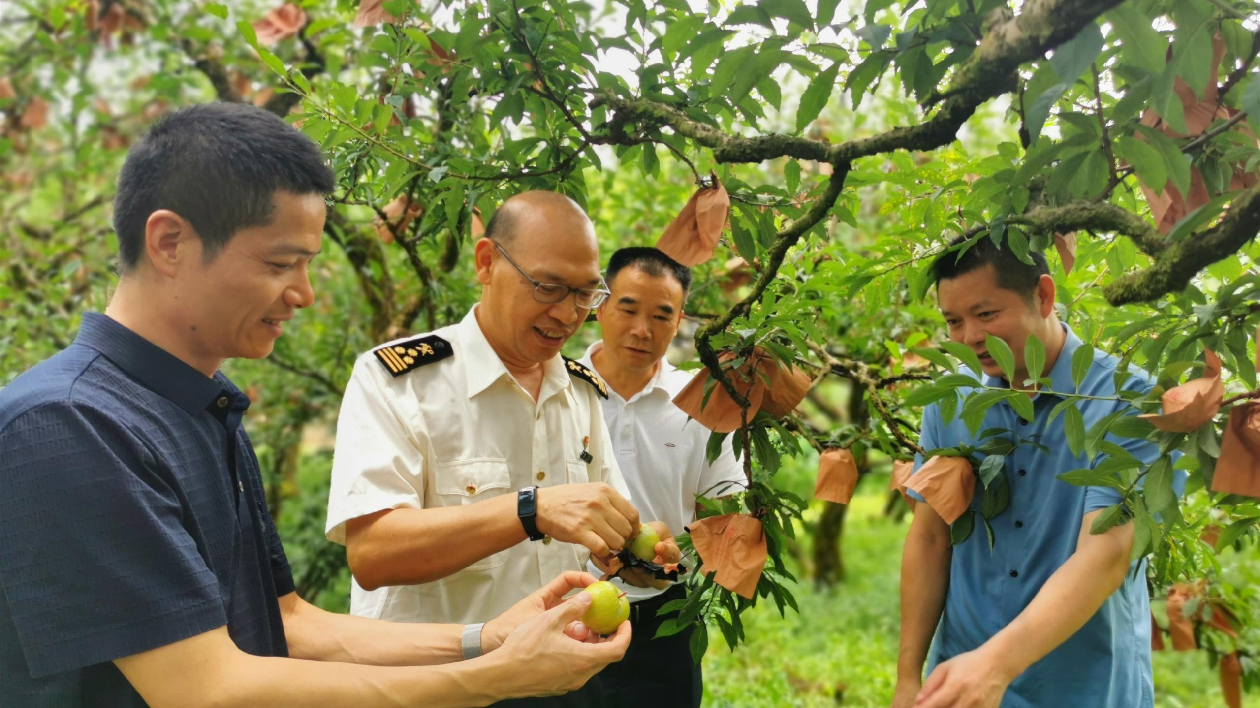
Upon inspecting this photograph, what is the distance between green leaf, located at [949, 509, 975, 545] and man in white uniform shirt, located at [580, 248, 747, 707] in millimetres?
630

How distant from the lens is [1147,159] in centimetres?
109

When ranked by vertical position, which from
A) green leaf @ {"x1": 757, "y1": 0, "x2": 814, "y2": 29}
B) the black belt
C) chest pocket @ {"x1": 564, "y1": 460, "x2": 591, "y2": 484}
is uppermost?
green leaf @ {"x1": 757, "y1": 0, "x2": 814, "y2": 29}

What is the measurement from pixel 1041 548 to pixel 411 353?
54.5 inches

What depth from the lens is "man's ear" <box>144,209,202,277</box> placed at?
121cm

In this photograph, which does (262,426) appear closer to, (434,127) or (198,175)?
(434,127)

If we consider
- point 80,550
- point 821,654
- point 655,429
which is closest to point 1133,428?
point 80,550

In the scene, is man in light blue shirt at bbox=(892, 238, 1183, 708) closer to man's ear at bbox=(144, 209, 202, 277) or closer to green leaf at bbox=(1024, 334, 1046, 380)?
green leaf at bbox=(1024, 334, 1046, 380)

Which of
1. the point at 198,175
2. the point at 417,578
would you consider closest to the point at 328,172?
the point at 198,175

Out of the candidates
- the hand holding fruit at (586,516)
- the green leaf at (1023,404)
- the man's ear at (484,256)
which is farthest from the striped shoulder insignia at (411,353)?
the green leaf at (1023,404)

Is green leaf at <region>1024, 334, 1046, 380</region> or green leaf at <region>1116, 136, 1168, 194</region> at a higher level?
green leaf at <region>1116, 136, 1168, 194</region>

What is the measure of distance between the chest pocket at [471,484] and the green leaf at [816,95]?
0.98m

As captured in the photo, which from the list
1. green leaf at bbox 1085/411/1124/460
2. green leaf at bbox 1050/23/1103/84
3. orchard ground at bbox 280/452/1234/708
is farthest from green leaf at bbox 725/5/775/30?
orchard ground at bbox 280/452/1234/708

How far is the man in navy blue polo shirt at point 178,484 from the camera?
106 cm

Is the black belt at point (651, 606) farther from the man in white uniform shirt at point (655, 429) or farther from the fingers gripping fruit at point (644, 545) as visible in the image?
the fingers gripping fruit at point (644, 545)
